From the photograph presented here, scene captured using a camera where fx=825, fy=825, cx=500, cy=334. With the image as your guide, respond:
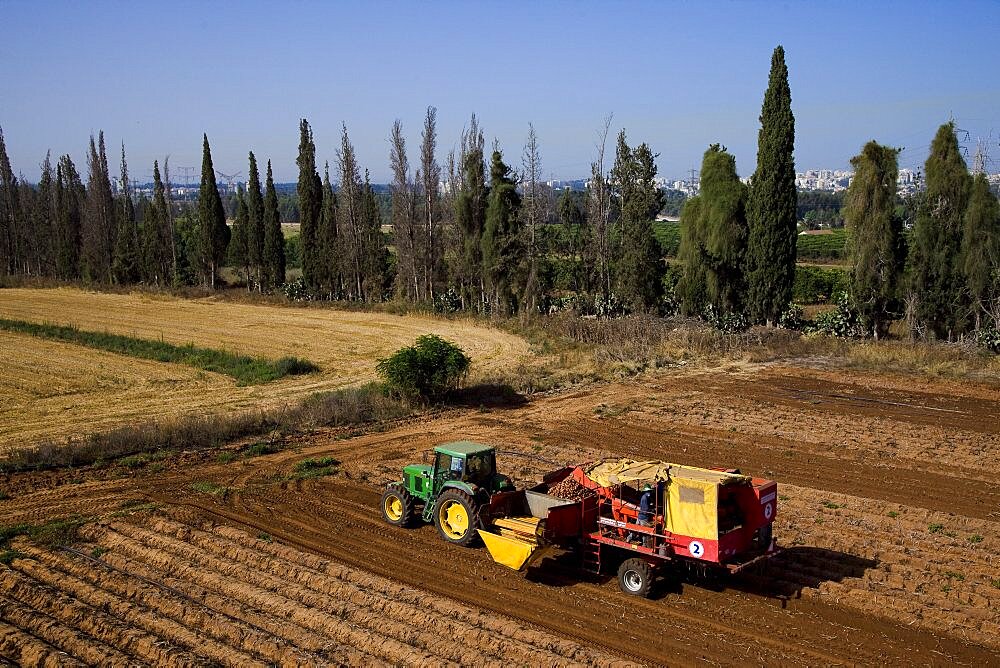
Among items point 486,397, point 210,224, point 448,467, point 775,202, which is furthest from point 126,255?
point 448,467

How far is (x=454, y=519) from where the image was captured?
1304cm

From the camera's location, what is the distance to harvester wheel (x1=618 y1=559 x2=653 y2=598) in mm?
10898

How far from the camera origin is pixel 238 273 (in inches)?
2611

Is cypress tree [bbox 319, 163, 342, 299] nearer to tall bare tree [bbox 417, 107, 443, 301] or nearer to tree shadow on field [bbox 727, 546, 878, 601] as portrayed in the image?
tall bare tree [bbox 417, 107, 443, 301]

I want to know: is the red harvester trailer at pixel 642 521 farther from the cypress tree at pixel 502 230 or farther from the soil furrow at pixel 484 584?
the cypress tree at pixel 502 230

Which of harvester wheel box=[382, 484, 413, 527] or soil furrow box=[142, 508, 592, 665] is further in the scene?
harvester wheel box=[382, 484, 413, 527]

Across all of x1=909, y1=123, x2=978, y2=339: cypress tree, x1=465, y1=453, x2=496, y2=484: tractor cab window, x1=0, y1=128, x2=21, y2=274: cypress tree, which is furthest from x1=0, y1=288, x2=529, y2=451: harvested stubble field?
x1=0, y1=128, x2=21, y2=274: cypress tree

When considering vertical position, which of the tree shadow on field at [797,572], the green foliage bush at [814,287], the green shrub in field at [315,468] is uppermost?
the green foliage bush at [814,287]

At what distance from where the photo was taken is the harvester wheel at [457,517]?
41.3 ft

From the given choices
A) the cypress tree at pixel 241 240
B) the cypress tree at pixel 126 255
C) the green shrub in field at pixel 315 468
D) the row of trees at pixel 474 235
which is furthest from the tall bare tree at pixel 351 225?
the green shrub in field at pixel 315 468

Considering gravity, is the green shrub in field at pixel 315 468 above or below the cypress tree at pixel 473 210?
below

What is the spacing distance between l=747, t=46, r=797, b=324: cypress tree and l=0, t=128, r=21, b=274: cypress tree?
6742 cm

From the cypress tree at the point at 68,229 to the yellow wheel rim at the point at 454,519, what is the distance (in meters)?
67.0

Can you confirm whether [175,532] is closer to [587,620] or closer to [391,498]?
[391,498]
